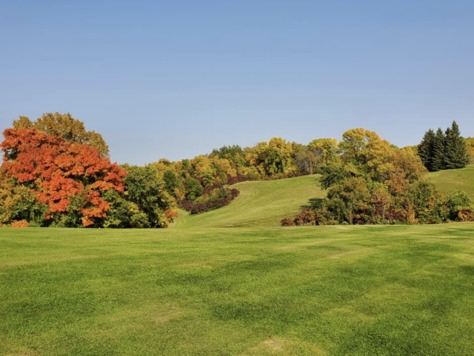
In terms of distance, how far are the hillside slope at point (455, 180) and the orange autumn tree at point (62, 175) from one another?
56.9m

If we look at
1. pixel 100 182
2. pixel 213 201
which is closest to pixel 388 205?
pixel 100 182

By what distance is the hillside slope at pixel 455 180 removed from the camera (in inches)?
2581

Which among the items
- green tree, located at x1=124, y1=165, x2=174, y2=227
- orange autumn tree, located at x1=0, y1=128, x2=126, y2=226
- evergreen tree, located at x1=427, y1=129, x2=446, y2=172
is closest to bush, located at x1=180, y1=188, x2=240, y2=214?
green tree, located at x1=124, y1=165, x2=174, y2=227

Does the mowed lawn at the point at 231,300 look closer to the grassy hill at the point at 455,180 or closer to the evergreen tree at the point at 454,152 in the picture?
the grassy hill at the point at 455,180

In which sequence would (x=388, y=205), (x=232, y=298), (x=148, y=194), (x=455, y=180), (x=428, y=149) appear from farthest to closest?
(x=428, y=149)
(x=455, y=180)
(x=388, y=205)
(x=148, y=194)
(x=232, y=298)

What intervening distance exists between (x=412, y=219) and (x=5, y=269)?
42437mm

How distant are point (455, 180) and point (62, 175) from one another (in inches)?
2689

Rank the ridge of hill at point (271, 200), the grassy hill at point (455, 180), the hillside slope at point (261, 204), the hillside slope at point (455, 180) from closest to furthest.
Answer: the hillside slope at point (261, 204)
the ridge of hill at point (271, 200)
the hillside slope at point (455, 180)
the grassy hill at point (455, 180)

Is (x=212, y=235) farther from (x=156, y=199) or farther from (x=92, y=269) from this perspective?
(x=156, y=199)

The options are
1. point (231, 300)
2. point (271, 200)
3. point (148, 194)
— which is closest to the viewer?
point (231, 300)

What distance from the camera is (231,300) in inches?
300

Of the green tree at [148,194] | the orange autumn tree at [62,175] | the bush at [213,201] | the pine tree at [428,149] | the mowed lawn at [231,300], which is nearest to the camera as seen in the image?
the mowed lawn at [231,300]

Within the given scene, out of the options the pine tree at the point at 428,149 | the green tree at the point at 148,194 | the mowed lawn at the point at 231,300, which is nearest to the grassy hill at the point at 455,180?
the pine tree at the point at 428,149

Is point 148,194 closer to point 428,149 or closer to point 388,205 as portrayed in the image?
point 388,205
